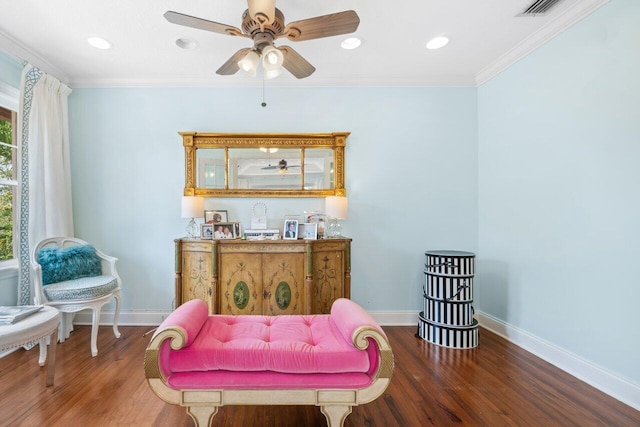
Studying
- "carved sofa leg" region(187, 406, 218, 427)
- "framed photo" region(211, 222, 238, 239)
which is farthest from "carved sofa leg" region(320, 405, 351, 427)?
"framed photo" region(211, 222, 238, 239)

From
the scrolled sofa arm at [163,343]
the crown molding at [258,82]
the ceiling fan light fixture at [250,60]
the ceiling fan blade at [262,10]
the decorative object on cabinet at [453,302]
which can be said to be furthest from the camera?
the crown molding at [258,82]

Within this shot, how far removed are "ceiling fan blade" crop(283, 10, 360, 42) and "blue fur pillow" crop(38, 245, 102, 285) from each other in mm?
2814

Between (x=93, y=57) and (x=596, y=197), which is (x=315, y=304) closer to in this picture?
(x=596, y=197)

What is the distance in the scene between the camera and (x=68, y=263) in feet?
8.91

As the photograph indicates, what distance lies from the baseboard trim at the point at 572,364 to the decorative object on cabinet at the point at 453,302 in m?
0.43

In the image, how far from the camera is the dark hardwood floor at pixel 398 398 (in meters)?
1.74

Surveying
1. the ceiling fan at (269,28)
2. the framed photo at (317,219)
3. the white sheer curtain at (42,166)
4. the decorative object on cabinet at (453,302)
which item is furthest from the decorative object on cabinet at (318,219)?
the white sheer curtain at (42,166)

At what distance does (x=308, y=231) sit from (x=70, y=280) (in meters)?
2.29

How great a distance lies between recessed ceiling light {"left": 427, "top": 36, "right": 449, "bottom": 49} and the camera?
2.61 meters

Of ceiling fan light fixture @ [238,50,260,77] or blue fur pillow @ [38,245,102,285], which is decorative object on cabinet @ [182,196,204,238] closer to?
blue fur pillow @ [38,245,102,285]

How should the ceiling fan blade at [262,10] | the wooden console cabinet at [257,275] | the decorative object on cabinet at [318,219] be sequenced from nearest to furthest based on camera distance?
the ceiling fan blade at [262,10], the wooden console cabinet at [257,275], the decorative object on cabinet at [318,219]

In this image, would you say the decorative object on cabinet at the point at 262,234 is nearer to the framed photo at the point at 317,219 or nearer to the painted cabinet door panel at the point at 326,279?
the framed photo at the point at 317,219

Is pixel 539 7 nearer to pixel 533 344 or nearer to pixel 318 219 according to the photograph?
pixel 318 219

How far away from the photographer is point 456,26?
8.00 ft
